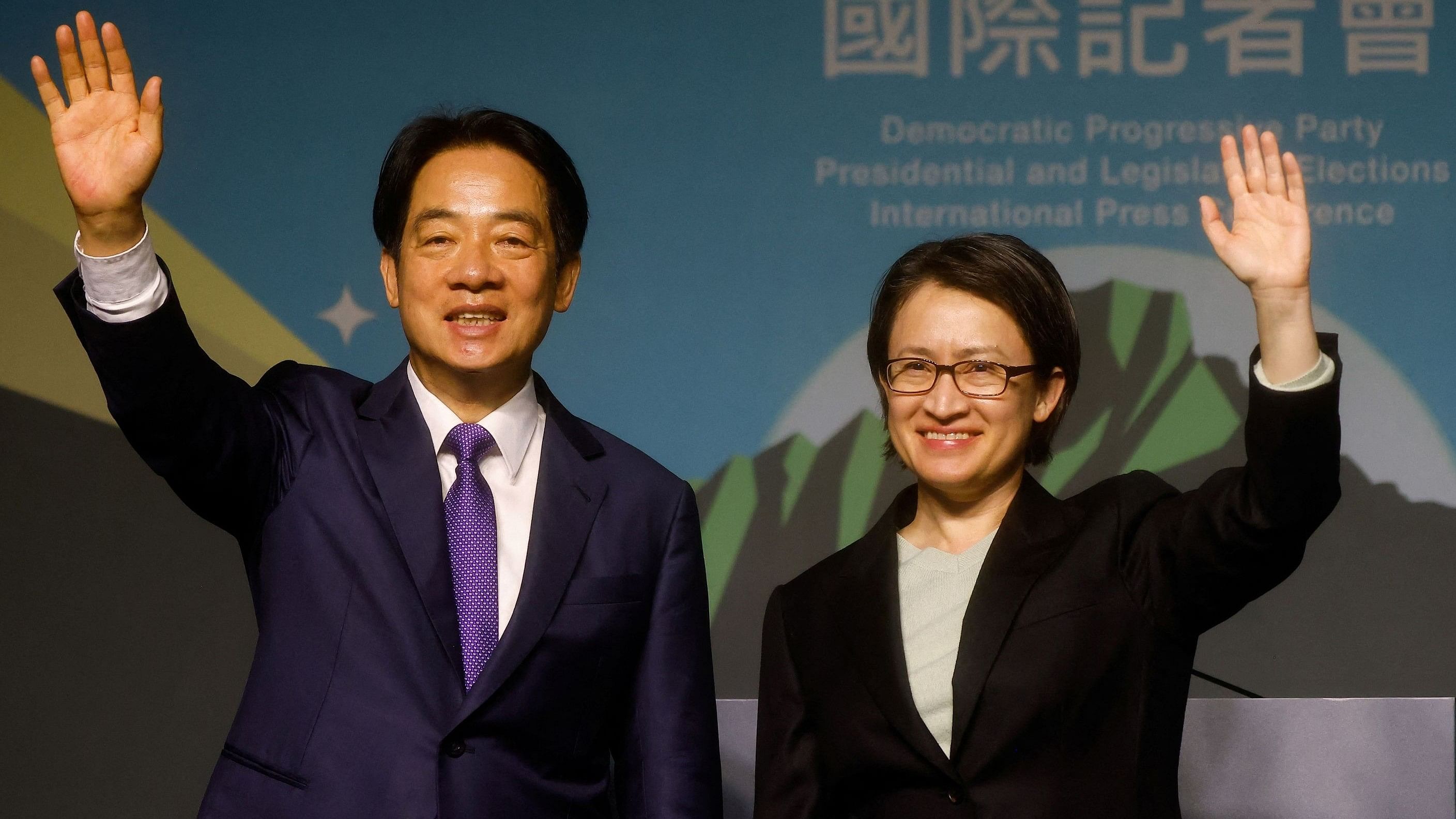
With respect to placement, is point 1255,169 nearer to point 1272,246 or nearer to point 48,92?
point 1272,246

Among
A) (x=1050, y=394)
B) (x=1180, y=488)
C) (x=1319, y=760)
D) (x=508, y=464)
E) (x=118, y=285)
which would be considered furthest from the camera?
(x=1180, y=488)

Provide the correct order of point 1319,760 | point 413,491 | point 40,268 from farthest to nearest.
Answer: point 40,268
point 1319,760
point 413,491

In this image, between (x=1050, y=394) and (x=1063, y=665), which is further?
(x=1050, y=394)

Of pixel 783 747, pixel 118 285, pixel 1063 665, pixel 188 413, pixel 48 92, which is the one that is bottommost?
pixel 783 747

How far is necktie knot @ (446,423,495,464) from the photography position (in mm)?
1875

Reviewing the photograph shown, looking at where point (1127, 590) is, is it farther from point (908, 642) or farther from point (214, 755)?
point (214, 755)

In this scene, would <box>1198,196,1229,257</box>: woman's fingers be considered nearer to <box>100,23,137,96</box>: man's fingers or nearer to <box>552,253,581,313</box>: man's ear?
<box>552,253,581,313</box>: man's ear

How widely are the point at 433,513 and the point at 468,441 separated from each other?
122 mm

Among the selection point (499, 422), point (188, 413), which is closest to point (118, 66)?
point (188, 413)

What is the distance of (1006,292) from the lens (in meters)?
1.95

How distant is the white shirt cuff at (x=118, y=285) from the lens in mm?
1559

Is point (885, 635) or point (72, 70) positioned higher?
point (72, 70)

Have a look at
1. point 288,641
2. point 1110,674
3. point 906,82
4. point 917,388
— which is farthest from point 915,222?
point 288,641

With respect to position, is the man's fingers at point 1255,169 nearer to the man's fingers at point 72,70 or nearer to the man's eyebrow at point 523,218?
the man's eyebrow at point 523,218
